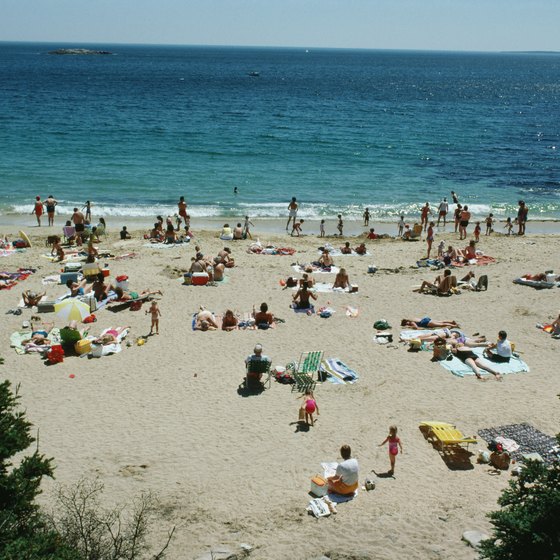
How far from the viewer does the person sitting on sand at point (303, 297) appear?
668 inches

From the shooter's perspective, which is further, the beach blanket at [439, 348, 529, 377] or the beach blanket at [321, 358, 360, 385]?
the beach blanket at [439, 348, 529, 377]

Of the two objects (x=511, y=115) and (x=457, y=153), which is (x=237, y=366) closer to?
(x=457, y=153)

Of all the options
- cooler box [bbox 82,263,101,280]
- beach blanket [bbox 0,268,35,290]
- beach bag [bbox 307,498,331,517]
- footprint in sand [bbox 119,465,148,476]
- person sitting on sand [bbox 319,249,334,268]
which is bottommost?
footprint in sand [bbox 119,465,148,476]

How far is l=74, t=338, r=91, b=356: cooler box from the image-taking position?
46.5 ft

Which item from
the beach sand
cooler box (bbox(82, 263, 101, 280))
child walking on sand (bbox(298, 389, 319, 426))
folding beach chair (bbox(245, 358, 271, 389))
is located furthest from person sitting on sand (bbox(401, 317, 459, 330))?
cooler box (bbox(82, 263, 101, 280))

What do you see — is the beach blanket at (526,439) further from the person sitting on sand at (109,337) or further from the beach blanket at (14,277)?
the beach blanket at (14,277)

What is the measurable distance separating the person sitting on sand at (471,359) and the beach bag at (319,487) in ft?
17.5

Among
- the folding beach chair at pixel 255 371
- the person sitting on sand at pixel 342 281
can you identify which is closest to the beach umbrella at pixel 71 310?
the folding beach chair at pixel 255 371

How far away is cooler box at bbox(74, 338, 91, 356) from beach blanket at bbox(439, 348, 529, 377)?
8.03m

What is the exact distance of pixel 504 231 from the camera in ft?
90.6

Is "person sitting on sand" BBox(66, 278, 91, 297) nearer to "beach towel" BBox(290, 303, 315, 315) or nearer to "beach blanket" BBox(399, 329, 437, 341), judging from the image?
"beach towel" BBox(290, 303, 315, 315)

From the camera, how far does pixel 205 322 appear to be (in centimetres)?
1573

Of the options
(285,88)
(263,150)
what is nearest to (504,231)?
(263,150)

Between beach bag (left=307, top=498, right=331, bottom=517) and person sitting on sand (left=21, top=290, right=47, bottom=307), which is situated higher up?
person sitting on sand (left=21, top=290, right=47, bottom=307)
